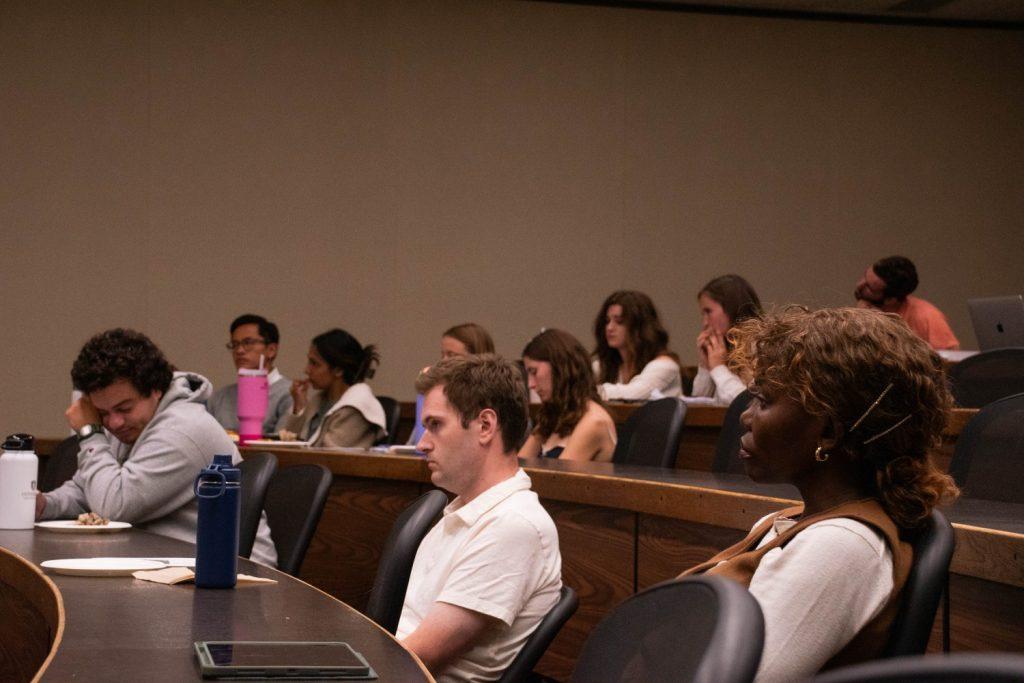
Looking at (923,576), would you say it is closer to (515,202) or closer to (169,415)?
(169,415)

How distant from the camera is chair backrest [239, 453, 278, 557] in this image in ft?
8.99

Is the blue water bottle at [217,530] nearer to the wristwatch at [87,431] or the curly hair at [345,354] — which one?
the wristwatch at [87,431]

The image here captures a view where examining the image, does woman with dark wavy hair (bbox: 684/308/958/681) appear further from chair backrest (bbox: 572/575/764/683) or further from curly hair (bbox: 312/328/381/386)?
curly hair (bbox: 312/328/381/386)

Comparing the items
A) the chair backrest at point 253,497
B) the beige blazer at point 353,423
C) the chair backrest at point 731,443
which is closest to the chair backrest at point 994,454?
the chair backrest at point 731,443

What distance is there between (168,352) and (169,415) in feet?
13.8

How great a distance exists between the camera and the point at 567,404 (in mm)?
4035

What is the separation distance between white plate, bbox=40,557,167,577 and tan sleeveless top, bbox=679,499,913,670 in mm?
1032

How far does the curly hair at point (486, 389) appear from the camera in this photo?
2117 mm

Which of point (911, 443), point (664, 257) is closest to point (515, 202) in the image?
point (664, 257)

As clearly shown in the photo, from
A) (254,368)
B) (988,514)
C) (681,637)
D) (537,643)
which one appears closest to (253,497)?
(537,643)

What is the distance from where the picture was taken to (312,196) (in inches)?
288

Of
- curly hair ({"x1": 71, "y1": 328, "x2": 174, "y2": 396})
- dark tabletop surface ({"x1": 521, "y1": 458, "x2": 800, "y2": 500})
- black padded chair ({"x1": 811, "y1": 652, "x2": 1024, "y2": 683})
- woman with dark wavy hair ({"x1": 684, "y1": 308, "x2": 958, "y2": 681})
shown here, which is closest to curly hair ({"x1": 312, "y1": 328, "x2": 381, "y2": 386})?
dark tabletop surface ({"x1": 521, "y1": 458, "x2": 800, "y2": 500})

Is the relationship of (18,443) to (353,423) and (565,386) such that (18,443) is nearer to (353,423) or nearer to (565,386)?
(565,386)

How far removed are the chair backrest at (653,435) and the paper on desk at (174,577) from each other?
1.54 m
